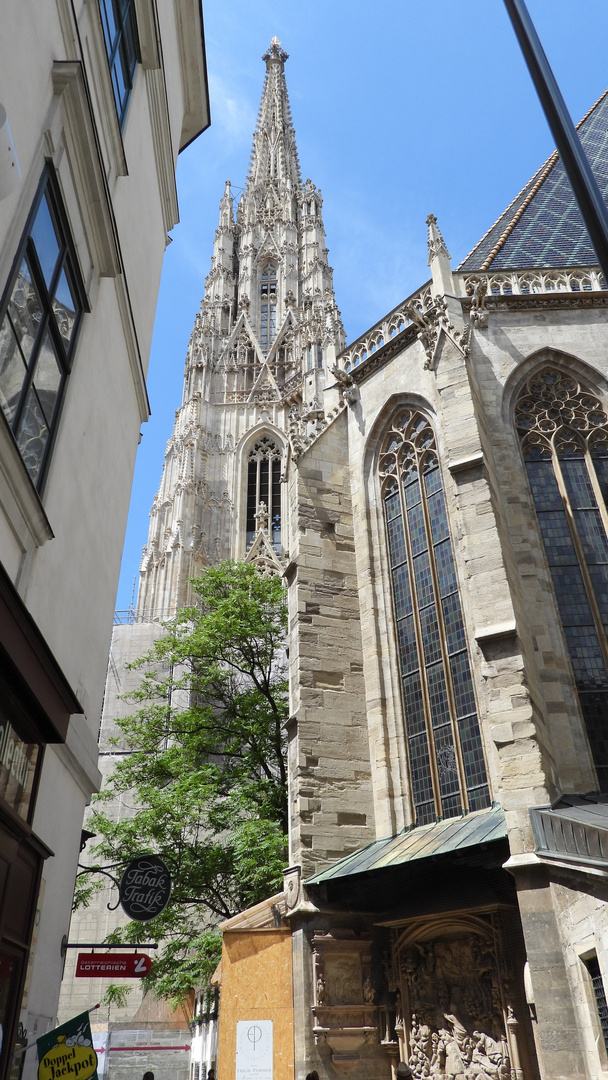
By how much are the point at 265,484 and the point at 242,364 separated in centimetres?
914

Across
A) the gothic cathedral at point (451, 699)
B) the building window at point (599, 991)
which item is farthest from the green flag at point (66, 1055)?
the building window at point (599, 991)

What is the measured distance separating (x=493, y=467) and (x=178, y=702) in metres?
15.4

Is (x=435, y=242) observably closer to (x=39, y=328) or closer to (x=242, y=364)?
(x=39, y=328)

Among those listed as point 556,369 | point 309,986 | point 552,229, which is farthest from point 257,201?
point 309,986

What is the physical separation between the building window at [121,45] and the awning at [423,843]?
9.16 metres

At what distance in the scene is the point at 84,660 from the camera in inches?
301

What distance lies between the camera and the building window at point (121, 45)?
792 cm

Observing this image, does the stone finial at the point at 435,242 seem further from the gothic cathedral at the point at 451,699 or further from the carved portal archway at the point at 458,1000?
the carved portal archway at the point at 458,1000

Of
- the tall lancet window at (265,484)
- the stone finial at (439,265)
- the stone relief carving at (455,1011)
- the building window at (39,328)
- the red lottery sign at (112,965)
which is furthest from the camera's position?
the tall lancet window at (265,484)

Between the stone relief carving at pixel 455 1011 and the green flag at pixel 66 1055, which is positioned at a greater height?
the stone relief carving at pixel 455 1011

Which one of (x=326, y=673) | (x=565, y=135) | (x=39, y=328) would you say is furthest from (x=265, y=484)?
(x=565, y=135)

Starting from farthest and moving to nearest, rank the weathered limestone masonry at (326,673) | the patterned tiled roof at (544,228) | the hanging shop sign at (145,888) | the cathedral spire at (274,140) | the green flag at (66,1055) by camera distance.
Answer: the cathedral spire at (274,140) → the patterned tiled roof at (544,228) → the weathered limestone masonry at (326,673) → the hanging shop sign at (145,888) → the green flag at (66,1055)

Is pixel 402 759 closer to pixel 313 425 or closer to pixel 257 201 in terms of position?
pixel 313 425

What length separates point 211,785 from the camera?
52.1 ft
